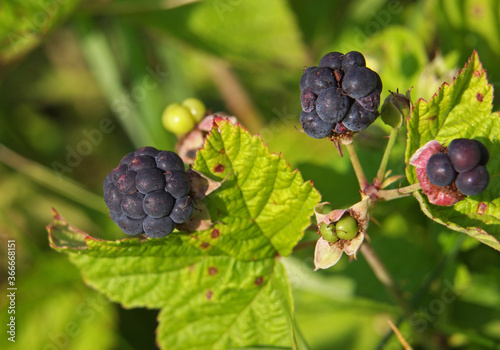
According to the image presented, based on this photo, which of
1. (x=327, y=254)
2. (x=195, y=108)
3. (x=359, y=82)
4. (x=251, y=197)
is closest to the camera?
(x=359, y=82)

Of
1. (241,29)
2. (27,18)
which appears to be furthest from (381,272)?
(27,18)

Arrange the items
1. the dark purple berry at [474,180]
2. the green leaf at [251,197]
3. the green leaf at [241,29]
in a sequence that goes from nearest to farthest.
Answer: the dark purple berry at [474,180]
the green leaf at [251,197]
the green leaf at [241,29]

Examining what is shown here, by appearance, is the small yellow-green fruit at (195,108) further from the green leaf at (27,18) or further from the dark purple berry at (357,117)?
the green leaf at (27,18)

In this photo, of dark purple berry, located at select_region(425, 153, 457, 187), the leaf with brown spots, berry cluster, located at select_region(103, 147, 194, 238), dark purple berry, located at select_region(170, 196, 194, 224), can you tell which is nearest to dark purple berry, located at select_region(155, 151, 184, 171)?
berry cluster, located at select_region(103, 147, 194, 238)

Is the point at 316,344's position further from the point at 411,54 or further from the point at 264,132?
the point at 411,54

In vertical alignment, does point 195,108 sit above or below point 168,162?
above

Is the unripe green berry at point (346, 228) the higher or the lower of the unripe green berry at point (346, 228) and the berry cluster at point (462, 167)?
the lower

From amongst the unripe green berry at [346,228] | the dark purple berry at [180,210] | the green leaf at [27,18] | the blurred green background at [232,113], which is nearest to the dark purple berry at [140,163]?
the dark purple berry at [180,210]

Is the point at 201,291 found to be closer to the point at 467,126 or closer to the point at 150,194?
the point at 150,194
